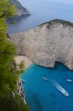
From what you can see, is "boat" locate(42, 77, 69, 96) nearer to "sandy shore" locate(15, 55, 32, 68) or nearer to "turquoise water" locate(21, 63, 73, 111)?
"turquoise water" locate(21, 63, 73, 111)

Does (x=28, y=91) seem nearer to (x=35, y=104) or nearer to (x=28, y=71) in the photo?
(x=35, y=104)

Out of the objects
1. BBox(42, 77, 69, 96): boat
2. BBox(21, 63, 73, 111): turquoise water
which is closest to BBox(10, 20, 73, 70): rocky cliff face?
BBox(21, 63, 73, 111): turquoise water

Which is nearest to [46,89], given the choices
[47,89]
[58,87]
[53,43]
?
[47,89]

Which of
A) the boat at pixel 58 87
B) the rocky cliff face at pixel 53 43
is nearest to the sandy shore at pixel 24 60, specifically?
the rocky cliff face at pixel 53 43

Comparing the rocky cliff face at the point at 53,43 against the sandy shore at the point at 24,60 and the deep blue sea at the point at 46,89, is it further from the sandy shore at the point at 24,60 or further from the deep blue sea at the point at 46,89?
the deep blue sea at the point at 46,89

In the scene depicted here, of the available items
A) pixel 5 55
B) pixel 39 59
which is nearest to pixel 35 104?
pixel 39 59
